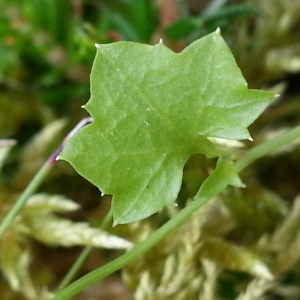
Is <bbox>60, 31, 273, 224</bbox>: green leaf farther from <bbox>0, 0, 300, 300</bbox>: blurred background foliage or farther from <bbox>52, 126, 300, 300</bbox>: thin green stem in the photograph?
<bbox>0, 0, 300, 300</bbox>: blurred background foliage

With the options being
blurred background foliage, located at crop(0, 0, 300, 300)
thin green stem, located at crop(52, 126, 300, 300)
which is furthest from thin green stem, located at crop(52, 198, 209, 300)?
blurred background foliage, located at crop(0, 0, 300, 300)

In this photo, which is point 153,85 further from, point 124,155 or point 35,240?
point 35,240

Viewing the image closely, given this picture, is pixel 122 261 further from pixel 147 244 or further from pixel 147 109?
pixel 147 109

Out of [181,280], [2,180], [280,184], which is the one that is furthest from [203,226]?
[2,180]

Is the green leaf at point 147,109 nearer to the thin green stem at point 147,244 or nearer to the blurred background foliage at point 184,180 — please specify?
the thin green stem at point 147,244

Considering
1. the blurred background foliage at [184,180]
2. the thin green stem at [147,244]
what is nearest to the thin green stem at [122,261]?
the thin green stem at [147,244]

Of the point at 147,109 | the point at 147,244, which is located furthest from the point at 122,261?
the point at 147,109
